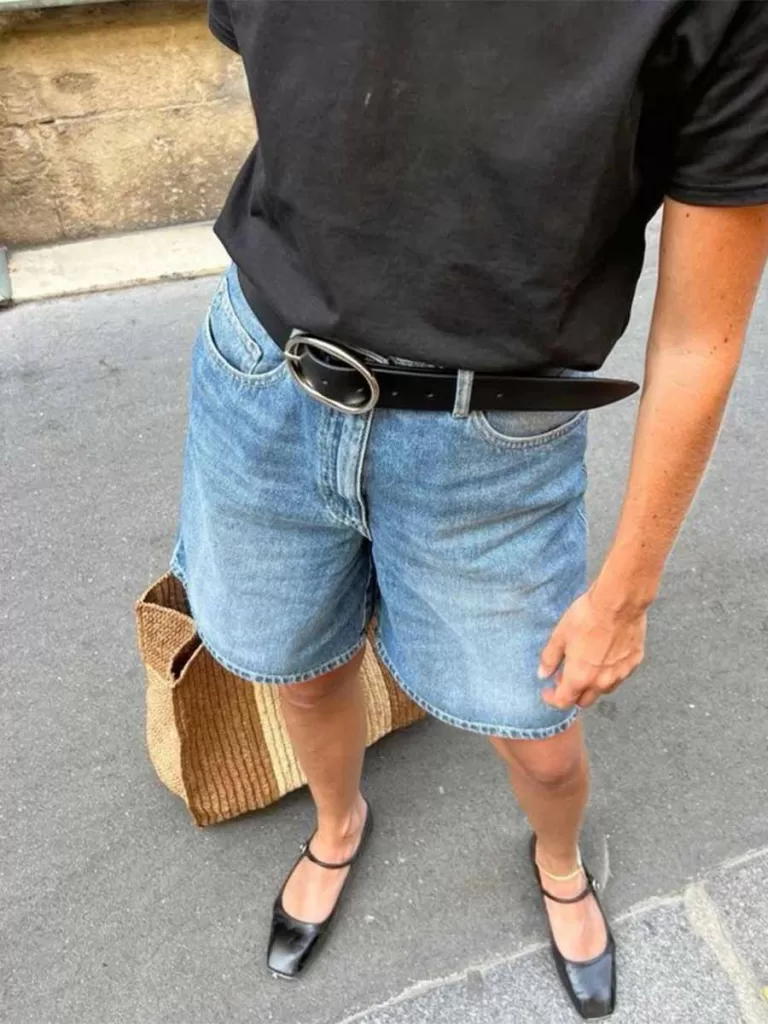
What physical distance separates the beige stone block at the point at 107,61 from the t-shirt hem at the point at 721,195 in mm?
2849

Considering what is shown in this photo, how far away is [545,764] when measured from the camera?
1.35m

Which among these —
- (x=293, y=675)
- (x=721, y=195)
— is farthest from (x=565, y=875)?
(x=721, y=195)

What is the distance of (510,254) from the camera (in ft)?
3.03

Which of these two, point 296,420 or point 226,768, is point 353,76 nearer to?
point 296,420

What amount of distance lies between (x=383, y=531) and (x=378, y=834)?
0.93m

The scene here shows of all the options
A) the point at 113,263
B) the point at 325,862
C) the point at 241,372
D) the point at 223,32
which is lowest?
the point at 113,263

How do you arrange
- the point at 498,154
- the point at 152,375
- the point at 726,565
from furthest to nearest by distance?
the point at 152,375 < the point at 726,565 < the point at 498,154

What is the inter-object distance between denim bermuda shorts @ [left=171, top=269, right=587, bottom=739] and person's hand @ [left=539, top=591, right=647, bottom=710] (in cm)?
5

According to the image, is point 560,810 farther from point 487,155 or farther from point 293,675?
point 487,155

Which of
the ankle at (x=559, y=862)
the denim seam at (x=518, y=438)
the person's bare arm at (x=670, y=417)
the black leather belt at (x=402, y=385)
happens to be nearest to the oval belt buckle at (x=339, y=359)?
the black leather belt at (x=402, y=385)

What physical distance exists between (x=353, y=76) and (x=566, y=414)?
16.3 inches

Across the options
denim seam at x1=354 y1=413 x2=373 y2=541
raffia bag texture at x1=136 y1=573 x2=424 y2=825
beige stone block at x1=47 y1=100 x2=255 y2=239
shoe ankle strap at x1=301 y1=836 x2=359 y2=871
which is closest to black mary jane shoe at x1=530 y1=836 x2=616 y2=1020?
shoe ankle strap at x1=301 y1=836 x2=359 y2=871

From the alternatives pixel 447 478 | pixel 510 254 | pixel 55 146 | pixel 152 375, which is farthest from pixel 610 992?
pixel 55 146

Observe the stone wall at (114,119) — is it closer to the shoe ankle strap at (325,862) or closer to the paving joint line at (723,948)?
the shoe ankle strap at (325,862)
